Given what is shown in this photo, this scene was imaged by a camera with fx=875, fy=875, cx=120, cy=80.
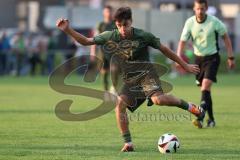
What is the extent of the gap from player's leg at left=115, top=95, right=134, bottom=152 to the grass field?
0.56 feet

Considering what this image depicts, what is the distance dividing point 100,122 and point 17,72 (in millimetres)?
24265

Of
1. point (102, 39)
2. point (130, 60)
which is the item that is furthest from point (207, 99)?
point (102, 39)

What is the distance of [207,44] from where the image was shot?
1581 cm

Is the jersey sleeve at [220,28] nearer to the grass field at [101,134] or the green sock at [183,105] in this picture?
the grass field at [101,134]

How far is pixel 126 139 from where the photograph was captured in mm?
11930

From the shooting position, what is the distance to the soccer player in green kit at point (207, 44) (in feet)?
51.3

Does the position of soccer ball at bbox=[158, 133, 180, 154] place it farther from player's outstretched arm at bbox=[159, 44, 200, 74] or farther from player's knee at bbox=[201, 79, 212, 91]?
player's knee at bbox=[201, 79, 212, 91]

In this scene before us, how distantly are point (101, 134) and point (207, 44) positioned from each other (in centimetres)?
295

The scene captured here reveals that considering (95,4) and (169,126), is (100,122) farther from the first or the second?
(95,4)

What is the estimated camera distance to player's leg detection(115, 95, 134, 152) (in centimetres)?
1185

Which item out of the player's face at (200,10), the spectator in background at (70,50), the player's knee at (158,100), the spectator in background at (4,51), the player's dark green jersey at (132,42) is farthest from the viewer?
the spectator in background at (70,50)

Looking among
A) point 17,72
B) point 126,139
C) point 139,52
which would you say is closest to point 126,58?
point 139,52

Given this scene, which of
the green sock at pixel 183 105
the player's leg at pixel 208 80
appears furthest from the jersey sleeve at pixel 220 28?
the green sock at pixel 183 105

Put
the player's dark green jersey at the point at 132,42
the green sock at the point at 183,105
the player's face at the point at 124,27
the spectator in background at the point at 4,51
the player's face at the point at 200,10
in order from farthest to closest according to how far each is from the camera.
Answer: the spectator in background at the point at 4,51
the player's face at the point at 200,10
the green sock at the point at 183,105
the player's dark green jersey at the point at 132,42
the player's face at the point at 124,27
